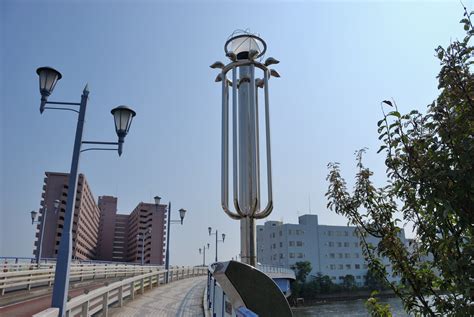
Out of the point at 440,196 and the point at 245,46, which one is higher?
the point at 245,46

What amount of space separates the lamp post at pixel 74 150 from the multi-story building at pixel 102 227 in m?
47.2

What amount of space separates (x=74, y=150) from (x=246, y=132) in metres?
3.77

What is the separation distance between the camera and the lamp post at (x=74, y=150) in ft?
19.6

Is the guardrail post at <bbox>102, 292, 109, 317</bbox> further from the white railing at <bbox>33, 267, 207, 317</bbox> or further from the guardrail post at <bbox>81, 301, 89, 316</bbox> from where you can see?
the guardrail post at <bbox>81, 301, 89, 316</bbox>

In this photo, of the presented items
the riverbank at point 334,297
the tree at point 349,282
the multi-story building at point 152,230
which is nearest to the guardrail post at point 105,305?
the riverbank at point 334,297

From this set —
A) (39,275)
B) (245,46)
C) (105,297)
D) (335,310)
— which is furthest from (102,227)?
(245,46)

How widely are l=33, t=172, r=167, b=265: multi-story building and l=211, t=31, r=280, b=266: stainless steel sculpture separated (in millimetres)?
49393

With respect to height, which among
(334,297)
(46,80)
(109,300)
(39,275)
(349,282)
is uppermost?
(46,80)

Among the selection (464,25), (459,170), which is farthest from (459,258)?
(464,25)

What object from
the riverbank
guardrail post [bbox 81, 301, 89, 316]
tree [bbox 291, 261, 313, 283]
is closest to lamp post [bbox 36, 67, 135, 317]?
guardrail post [bbox 81, 301, 89, 316]

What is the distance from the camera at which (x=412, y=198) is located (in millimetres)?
2908

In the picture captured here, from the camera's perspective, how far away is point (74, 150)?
7379 millimetres

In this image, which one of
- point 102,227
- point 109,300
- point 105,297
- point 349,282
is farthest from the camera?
point 102,227

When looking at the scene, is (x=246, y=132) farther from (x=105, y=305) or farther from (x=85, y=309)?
(x=105, y=305)
